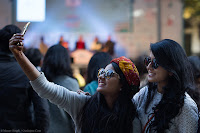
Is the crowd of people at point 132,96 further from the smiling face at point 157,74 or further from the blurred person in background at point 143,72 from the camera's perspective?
the blurred person in background at point 143,72

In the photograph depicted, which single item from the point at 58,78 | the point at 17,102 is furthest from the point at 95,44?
the point at 17,102

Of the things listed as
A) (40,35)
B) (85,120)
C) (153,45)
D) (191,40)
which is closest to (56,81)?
(85,120)

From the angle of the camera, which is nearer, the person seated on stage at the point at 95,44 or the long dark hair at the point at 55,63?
the long dark hair at the point at 55,63

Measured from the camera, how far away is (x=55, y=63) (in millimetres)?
3096

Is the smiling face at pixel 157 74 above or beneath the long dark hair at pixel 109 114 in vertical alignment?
above

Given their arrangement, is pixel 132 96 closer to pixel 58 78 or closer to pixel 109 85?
pixel 109 85

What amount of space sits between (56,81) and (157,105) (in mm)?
1512

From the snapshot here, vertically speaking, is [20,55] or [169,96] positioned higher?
[20,55]

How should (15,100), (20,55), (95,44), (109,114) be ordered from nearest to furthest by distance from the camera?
(20,55) < (109,114) < (15,100) < (95,44)

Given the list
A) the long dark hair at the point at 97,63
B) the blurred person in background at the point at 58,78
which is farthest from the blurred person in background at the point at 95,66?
the blurred person in background at the point at 58,78

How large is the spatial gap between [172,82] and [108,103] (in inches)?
21.0

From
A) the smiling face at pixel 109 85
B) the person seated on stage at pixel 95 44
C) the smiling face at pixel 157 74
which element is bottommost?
the smiling face at pixel 109 85

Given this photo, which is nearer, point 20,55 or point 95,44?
point 20,55

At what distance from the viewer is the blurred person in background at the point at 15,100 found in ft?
7.98
